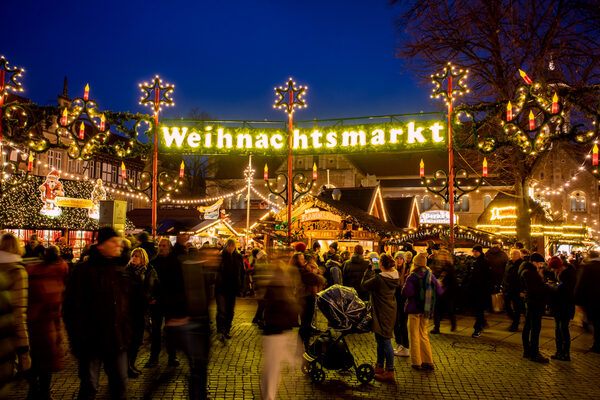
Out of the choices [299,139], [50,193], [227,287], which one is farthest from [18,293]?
[50,193]

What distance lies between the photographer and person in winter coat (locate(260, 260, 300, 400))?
198 inches

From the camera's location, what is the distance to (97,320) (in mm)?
4031

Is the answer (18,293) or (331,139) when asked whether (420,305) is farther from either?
(331,139)

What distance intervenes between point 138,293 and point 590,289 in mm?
6126

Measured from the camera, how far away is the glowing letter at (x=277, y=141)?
15.7m

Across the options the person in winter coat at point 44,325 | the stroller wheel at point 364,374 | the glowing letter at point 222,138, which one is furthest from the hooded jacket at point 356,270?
the glowing letter at point 222,138

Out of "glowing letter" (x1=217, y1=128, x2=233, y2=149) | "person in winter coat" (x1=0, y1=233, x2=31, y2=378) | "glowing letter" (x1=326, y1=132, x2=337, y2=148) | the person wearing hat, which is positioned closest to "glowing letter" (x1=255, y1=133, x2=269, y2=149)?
"glowing letter" (x1=217, y1=128, x2=233, y2=149)

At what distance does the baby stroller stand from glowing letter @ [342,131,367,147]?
916 centimetres

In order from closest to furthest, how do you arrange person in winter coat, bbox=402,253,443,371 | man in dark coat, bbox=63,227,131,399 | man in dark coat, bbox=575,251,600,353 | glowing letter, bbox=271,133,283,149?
man in dark coat, bbox=63,227,131,399 → man in dark coat, bbox=575,251,600,353 → person in winter coat, bbox=402,253,443,371 → glowing letter, bbox=271,133,283,149

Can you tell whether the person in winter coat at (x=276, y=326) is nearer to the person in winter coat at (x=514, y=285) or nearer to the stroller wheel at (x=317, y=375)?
the stroller wheel at (x=317, y=375)

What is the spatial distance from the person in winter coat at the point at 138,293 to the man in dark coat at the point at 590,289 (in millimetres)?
5995

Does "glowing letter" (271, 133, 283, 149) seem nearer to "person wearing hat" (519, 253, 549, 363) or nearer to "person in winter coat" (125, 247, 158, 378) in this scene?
"person in winter coat" (125, 247, 158, 378)

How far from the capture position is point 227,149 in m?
15.9

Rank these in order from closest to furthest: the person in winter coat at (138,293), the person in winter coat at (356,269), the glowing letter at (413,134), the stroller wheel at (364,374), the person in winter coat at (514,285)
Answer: the person in winter coat at (138,293) < the stroller wheel at (364,374) < the person in winter coat at (356,269) < the person in winter coat at (514,285) < the glowing letter at (413,134)
